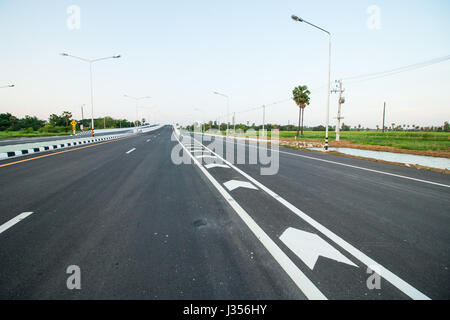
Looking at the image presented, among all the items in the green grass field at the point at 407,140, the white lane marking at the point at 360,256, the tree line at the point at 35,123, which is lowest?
the white lane marking at the point at 360,256

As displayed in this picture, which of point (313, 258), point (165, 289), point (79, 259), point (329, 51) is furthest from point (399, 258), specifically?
point (329, 51)

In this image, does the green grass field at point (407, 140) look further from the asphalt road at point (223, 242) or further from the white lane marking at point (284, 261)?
the white lane marking at point (284, 261)

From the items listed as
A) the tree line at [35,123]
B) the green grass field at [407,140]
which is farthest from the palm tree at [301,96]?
the tree line at [35,123]

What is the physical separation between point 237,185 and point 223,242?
2983 mm

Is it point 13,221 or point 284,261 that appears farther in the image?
point 13,221

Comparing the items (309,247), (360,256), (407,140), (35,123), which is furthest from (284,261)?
(35,123)

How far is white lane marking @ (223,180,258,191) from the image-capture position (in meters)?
5.56

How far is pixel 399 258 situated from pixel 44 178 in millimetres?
8364

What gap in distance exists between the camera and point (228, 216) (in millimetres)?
3713

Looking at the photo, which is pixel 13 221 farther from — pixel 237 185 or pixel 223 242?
pixel 237 185

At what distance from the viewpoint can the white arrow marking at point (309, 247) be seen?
8.18 feet

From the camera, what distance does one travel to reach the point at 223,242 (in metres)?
2.85

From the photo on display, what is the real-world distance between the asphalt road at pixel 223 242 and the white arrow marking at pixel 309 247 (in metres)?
0.01
